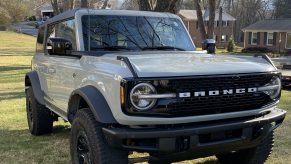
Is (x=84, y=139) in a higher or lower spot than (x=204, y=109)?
lower

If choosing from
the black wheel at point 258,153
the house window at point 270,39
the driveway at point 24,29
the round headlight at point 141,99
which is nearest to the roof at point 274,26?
the house window at point 270,39

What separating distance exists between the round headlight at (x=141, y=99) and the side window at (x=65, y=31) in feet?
6.00

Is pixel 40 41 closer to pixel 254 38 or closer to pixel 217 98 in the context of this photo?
pixel 217 98

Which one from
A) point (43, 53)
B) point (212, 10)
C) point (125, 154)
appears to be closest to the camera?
point (125, 154)

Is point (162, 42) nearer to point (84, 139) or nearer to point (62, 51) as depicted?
point (62, 51)

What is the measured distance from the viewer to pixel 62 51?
207 inches

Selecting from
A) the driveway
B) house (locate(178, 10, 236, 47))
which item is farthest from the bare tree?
the driveway

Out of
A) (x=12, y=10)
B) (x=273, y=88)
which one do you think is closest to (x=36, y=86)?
(x=273, y=88)

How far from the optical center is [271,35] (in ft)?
149

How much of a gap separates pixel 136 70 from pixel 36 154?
285 cm

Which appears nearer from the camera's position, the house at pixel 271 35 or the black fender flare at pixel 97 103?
the black fender flare at pixel 97 103

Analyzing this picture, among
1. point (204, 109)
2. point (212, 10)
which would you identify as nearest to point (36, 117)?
point (204, 109)

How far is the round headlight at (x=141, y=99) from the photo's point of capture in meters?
3.65

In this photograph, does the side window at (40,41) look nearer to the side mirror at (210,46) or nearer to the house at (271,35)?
→ the side mirror at (210,46)
